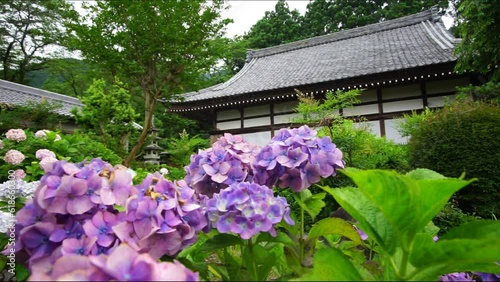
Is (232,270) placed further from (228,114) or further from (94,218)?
(228,114)

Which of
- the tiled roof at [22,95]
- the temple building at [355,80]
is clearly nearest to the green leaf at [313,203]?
the temple building at [355,80]

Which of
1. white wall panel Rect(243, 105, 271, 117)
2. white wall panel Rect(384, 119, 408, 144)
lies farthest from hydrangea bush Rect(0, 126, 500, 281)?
white wall panel Rect(243, 105, 271, 117)

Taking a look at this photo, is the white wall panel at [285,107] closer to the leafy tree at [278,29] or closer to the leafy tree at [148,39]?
the leafy tree at [148,39]

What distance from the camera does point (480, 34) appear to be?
4859 mm

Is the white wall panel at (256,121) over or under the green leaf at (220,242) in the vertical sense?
over

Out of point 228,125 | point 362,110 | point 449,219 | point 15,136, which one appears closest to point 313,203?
point 449,219

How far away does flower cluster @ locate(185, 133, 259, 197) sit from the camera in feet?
3.05

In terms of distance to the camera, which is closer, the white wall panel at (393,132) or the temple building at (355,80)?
the temple building at (355,80)

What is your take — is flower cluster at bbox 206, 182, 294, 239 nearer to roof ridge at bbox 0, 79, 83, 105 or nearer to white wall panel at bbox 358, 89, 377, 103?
white wall panel at bbox 358, 89, 377, 103

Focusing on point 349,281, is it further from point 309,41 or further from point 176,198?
point 309,41

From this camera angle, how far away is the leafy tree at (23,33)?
1725 cm

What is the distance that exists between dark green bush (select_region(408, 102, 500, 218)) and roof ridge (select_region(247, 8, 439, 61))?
35.8 ft

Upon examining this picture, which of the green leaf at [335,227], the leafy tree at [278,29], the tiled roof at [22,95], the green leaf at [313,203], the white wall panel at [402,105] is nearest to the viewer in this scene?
the green leaf at [335,227]

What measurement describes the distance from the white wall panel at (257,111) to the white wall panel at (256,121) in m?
0.18
